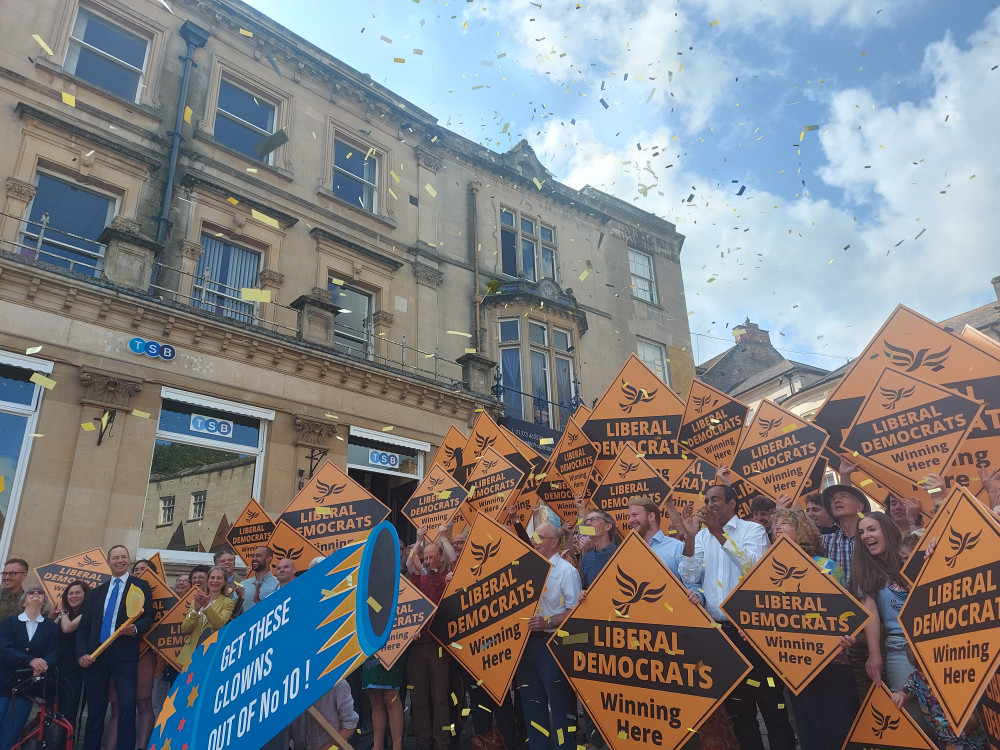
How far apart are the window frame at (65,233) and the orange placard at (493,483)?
766 cm

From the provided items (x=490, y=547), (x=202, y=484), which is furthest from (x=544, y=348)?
(x=490, y=547)

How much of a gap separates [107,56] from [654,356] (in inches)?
654

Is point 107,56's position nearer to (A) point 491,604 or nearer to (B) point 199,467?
(B) point 199,467

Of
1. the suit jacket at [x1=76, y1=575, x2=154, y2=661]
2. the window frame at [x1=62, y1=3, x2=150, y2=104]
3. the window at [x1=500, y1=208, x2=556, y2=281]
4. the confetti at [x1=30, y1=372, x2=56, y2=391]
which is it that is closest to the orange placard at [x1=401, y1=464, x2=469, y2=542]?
the suit jacket at [x1=76, y1=575, x2=154, y2=661]

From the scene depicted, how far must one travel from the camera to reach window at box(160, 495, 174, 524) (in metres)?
10.8

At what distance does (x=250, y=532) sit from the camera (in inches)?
338

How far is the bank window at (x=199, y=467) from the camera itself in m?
10.8

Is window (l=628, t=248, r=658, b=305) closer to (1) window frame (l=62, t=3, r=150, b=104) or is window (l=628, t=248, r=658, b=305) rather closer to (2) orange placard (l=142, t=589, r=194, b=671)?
(1) window frame (l=62, t=3, r=150, b=104)

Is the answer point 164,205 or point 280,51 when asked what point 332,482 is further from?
point 280,51

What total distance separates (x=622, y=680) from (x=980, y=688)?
2.09 meters

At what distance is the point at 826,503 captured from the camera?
5.37 m

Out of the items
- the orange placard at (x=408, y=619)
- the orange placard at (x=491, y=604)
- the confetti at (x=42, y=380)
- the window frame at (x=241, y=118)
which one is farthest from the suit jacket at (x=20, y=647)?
the window frame at (x=241, y=118)

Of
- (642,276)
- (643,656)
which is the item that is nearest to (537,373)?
(642,276)

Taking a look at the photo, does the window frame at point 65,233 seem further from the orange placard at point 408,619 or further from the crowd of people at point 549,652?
the orange placard at point 408,619
